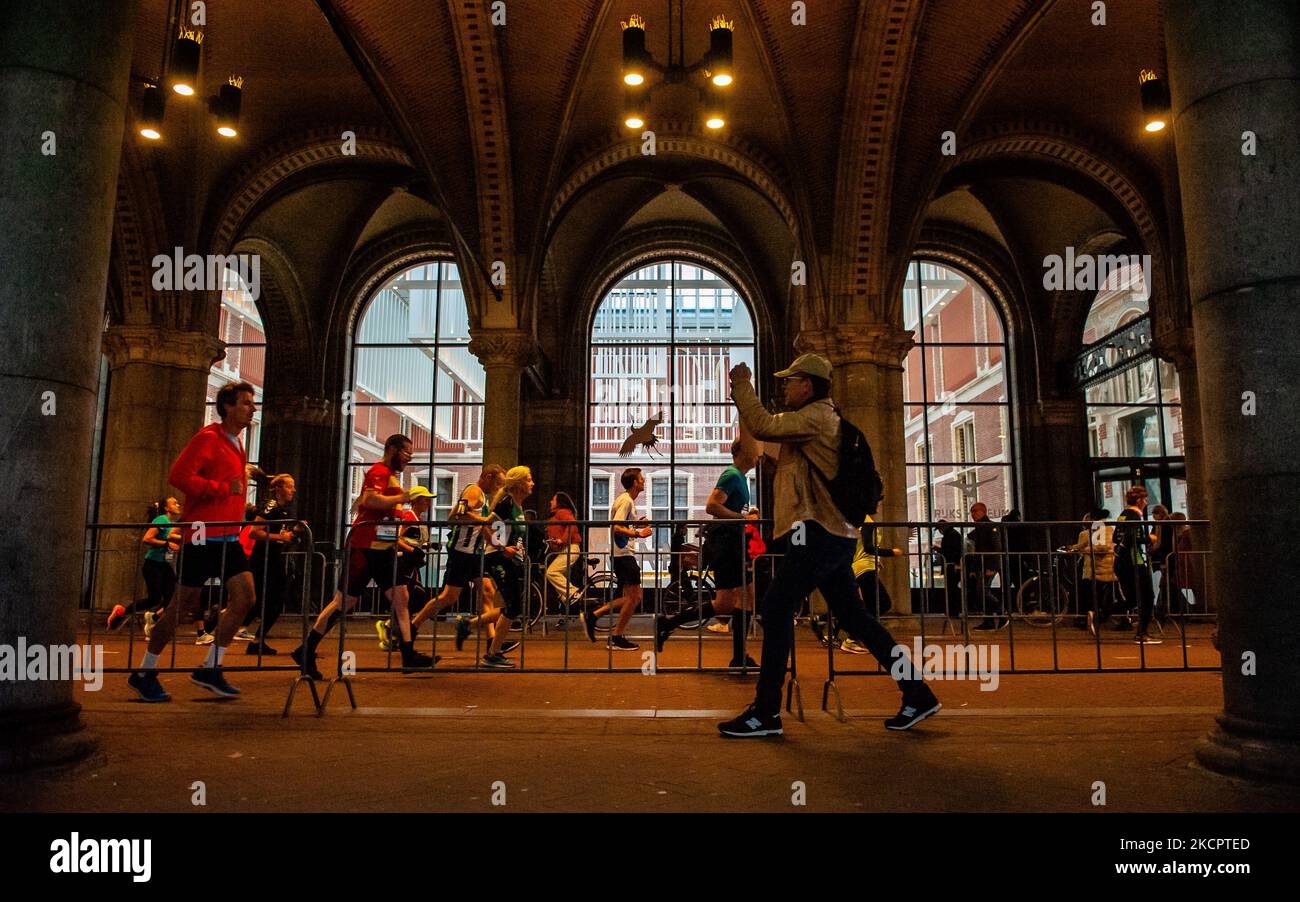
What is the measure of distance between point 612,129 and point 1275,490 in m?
13.9

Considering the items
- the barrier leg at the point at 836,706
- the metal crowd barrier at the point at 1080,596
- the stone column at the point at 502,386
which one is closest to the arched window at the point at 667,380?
the stone column at the point at 502,386

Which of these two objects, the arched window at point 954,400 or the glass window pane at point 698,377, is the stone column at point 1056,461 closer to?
the arched window at point 954,400

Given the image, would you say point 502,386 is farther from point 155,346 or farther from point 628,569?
point 628,569

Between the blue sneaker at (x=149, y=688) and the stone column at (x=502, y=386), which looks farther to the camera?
the stone column at (x=502, y=386)

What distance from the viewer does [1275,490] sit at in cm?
339

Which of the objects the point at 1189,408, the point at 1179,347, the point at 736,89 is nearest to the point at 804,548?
the point at 736,89

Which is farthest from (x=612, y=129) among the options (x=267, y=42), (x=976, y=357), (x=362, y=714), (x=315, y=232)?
(x=362, y=714)

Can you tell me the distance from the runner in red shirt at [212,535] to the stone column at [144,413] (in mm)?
10416

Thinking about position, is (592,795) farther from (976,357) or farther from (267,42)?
(976,357)

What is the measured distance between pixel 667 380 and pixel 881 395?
803 centimetres

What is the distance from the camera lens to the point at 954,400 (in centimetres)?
2142

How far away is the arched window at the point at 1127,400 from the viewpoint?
1944 centimetres

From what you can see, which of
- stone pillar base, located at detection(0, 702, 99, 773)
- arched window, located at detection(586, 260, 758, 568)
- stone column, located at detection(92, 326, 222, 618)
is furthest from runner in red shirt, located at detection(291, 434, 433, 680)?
arched window, located at detection(586, 260, 758, 568)
